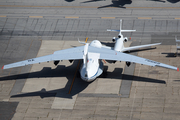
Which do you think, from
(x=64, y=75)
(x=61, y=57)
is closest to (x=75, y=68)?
(x=64, y=75)

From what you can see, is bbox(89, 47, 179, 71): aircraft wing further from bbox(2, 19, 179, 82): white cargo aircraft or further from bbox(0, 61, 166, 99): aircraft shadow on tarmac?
bbox(0, 61, 166, 99): aircraft shadow on tarmac

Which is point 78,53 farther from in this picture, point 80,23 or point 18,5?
point 18,5

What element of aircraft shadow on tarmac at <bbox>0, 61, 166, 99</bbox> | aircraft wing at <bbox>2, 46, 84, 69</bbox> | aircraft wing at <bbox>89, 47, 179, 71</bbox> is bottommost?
aircraft shadow on tarmac at <bbox>0, 61, 166, 99</bbox>

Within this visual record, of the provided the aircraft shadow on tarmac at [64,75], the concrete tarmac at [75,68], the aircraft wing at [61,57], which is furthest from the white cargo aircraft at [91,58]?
the concrete tarmac at [75,68]

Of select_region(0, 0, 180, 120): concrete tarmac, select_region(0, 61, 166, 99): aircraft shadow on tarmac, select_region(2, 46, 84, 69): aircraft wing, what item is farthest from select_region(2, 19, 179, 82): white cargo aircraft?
select_region(0, 0, 180, 120): concrete tarmac

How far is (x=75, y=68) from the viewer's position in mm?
56781

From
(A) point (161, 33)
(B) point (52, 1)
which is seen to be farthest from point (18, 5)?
(A) point (161, 33)

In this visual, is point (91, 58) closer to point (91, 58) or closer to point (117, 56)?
point (91, 58)

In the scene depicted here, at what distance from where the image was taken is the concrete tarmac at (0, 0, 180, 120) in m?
47.9

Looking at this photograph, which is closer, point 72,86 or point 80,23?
point 72,86

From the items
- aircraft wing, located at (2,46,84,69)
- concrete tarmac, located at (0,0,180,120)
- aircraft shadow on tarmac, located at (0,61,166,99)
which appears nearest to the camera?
concrete tarmac, located at (0,0,180,120)

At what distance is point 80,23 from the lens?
2741 inches

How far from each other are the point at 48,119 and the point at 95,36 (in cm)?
2573

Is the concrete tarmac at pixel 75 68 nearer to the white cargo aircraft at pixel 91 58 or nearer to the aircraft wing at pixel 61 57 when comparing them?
the white cargo aircraft at pixel 91 58
